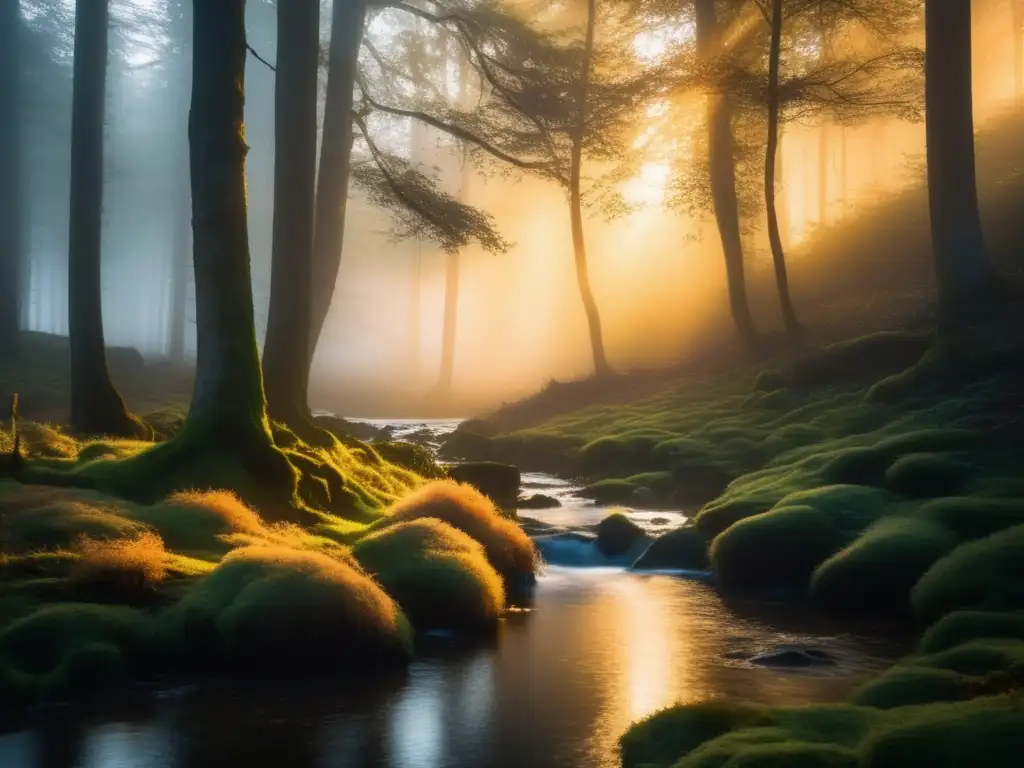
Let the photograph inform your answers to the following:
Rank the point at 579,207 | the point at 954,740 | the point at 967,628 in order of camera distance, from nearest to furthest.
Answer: the point at 954,740, the point at 967,628, the point at 579,207

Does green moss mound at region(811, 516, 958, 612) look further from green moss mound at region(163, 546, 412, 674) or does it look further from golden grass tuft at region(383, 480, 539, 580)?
green moss mound at region(163, 546, 412, 674)

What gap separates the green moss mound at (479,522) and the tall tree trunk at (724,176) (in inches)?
573

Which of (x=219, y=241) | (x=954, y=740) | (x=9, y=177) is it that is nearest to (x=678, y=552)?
(x=219, y=241)

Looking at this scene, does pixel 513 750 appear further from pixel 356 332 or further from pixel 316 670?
pixel 356 332

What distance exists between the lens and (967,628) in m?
8.38

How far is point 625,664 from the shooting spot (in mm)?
9008

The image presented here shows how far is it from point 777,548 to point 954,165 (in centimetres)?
831

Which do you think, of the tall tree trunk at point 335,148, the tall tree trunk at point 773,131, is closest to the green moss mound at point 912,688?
the tall tree trunk at point 335,148

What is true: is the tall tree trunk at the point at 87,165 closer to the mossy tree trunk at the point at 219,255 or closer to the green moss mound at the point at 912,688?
the mossy tree trunk at the point at 219,255

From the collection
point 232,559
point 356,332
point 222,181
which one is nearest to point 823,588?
point 232,559

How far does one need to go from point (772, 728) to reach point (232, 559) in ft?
16.7

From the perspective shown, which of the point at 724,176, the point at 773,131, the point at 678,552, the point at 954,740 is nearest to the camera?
the point at 954,740

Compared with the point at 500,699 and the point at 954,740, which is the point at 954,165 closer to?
the point at 500,699

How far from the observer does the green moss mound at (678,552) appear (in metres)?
13.4
